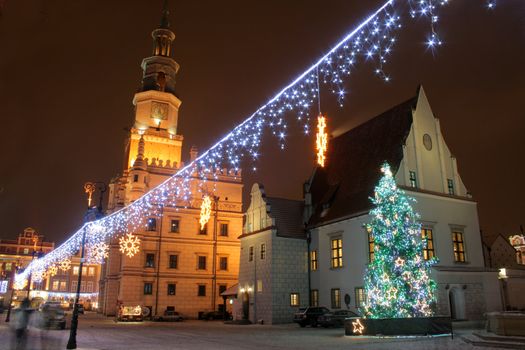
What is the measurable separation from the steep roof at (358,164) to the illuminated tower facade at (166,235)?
15134 millimetres

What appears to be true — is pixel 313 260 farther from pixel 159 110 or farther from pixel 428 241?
pixel 159 110

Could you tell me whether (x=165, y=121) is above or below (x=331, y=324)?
above

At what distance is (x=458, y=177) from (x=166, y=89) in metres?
35.5

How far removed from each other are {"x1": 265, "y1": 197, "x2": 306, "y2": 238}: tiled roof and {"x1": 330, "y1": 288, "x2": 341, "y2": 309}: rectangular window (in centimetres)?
523

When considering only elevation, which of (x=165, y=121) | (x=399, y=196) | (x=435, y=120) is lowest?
(x=399, y=196)

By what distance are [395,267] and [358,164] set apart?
→ 506 inches

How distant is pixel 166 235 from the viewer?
152 ft

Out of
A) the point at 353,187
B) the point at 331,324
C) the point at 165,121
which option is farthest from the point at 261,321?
the point at 165,121

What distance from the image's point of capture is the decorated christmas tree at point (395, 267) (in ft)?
70.2

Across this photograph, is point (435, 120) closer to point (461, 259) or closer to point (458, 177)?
point (458, 177)

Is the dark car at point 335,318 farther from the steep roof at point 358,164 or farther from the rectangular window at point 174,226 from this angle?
the rectangular window at point 174,226

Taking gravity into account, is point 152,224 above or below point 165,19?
below

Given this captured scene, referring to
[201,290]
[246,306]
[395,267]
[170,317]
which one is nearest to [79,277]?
[395,267]

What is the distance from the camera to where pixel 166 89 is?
54.2 meters
